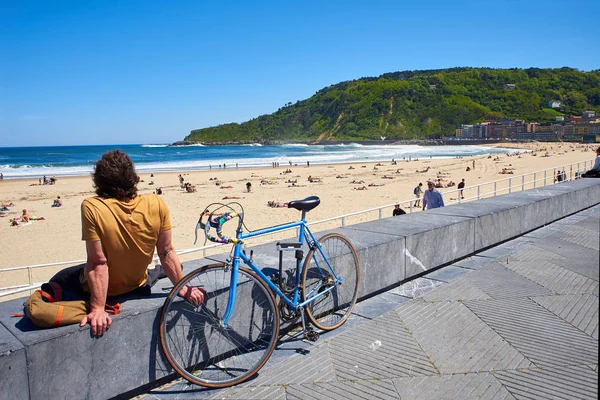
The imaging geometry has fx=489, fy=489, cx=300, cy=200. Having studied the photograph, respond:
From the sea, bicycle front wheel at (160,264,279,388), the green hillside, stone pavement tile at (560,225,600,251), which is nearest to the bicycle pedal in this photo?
bicycle front wheel at (160,264,279,388)

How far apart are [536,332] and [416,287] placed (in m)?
1.30

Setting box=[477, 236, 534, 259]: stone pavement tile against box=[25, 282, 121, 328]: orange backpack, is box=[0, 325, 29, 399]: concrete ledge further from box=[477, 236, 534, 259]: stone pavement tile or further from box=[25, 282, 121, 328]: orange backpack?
box=[477, 236, 534, 259]: stone pavement tile

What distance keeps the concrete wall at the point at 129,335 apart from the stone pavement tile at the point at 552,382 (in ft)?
5.35

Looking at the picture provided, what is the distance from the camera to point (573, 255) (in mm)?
5566

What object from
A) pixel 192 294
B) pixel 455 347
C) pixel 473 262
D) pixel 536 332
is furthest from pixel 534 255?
pixel 192 294

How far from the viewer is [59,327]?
245cm

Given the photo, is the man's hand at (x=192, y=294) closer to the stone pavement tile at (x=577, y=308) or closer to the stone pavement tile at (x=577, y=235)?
the stone pavement tile at (x=577, y=308)

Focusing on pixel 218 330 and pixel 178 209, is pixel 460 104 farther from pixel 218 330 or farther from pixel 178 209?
pixel 218 330

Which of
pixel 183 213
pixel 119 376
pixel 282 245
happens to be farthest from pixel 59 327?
pixel 183 213

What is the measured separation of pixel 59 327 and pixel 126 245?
52 cm

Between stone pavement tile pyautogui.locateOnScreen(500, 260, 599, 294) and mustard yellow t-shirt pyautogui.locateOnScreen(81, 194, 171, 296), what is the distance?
3.56m

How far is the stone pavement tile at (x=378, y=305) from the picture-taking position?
408cm

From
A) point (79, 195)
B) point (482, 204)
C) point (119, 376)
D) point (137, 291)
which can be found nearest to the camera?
point (119, 376)

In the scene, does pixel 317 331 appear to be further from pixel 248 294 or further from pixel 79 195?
pixel 79 195
